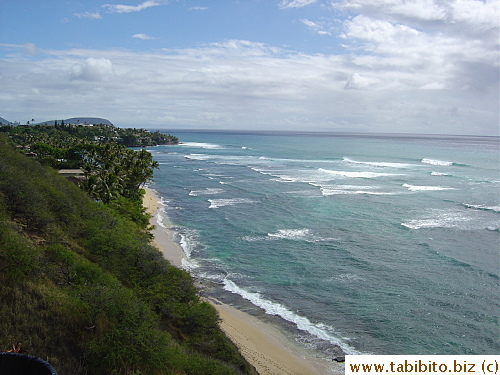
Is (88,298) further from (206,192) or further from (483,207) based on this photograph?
(483,207)

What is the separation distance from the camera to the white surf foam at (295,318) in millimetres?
22828

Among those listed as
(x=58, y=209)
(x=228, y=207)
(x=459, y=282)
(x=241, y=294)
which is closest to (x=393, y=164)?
(x=228, y=207)

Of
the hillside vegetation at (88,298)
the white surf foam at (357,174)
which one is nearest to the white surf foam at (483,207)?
the white surf foam at (357,174)

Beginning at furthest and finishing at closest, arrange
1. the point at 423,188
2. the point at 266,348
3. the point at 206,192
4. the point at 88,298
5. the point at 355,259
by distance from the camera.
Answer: the point at 423,188 < the point at 206,192 < the point at 355,259 < the point at 266,348 < the point at 88,298

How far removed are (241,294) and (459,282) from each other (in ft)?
52.1

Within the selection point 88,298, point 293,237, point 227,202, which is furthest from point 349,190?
point 88,298

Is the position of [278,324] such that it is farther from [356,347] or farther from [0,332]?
[0,332]

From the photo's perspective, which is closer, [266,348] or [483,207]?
[266,348]

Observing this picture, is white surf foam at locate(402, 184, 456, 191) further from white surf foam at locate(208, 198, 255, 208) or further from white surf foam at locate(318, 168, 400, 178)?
white surf foam at locate(208, 198, 255, 208)

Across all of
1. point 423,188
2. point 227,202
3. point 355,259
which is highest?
point 423,188

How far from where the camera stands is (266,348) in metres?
22.0

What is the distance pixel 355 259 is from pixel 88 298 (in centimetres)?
2479

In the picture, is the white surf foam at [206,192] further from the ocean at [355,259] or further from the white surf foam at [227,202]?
the white surf foam at [227,202]

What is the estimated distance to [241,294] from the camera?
28.0 m
